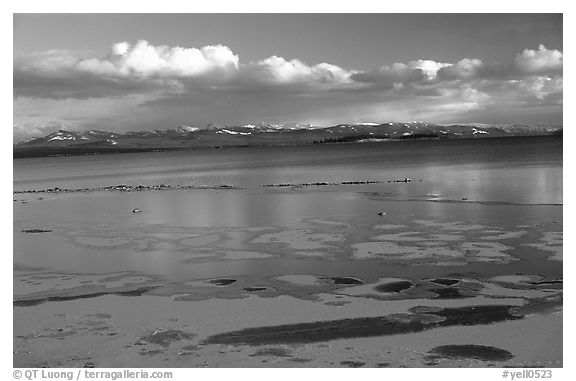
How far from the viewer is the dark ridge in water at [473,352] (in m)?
7.30

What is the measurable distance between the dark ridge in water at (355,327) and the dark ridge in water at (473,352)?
0.63 m

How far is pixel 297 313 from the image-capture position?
887cm

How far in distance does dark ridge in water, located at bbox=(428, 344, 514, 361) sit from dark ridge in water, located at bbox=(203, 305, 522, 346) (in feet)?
2.06

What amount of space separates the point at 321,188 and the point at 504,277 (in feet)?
66.1

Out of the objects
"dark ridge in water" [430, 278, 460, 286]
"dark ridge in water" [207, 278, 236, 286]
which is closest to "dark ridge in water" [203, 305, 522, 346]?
"dark ridge in water" [430, 278, 460, 286]

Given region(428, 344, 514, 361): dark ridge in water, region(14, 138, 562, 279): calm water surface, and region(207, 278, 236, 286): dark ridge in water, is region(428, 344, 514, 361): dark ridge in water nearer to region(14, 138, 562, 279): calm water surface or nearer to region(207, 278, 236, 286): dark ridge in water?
region(14, 138, 562, 279): calm water surface

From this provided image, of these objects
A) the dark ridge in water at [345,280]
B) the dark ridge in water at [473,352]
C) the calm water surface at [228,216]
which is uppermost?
the calm water surface at [228,216]

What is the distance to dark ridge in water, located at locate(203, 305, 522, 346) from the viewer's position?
793 centimetres

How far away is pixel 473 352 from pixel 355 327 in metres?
1.65

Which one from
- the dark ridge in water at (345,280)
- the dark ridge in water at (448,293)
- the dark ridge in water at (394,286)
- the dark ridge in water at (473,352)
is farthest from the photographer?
the dark ridge in water at (345,280)

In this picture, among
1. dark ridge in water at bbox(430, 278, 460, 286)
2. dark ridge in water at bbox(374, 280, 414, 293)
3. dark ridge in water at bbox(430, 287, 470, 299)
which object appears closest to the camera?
dark ridge in water at bbox(430, 287, 470, 299)

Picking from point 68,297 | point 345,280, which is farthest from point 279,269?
point 68,297

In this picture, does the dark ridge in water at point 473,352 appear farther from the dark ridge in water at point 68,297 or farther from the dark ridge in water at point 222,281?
the dark ridge in water at point 68,297

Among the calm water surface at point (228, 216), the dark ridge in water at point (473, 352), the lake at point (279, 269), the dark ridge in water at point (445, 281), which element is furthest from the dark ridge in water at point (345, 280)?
the dark ridge in water at point (473, 352)
